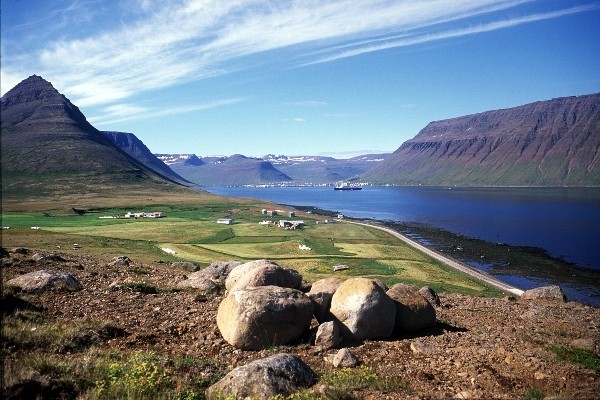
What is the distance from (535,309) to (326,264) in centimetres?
3784

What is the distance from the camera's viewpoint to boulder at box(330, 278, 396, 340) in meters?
15.4

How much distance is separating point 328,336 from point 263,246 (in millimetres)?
61726

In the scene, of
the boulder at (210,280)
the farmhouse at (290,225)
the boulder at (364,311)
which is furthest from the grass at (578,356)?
the farmhouse at (290,225)

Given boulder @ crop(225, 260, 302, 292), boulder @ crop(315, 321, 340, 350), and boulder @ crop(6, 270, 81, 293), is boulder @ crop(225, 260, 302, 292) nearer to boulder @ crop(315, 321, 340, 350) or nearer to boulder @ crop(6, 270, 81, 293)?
boulder @ crop(315, 321, 340, 350)

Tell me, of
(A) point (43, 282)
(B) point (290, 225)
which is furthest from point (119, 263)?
(B) point (290, 225)

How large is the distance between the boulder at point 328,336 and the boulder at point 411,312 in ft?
11.1

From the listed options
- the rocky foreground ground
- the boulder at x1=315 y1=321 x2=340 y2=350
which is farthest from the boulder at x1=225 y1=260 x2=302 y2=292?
the boulder at x1=315 y1=321 x2=340 y2=350

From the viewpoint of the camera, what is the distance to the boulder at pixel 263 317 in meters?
14.0

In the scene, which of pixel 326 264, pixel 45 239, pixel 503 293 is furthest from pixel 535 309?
pixel 45 239

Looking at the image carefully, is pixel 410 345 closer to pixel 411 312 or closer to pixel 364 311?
pixel 364 311

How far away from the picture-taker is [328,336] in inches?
578

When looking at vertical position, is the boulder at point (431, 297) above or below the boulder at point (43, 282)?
below

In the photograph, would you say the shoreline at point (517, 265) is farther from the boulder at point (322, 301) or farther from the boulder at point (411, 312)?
the boulder at point (322, 301)

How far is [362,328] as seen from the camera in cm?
1541
